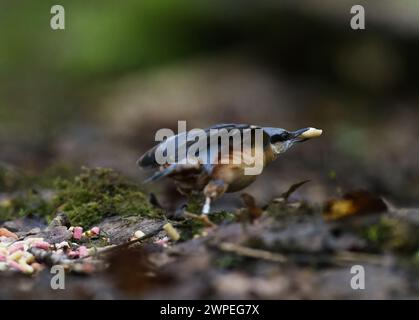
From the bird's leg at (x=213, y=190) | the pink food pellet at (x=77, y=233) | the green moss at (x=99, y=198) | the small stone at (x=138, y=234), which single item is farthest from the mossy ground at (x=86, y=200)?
the bird's leg at (x=213, y=190)

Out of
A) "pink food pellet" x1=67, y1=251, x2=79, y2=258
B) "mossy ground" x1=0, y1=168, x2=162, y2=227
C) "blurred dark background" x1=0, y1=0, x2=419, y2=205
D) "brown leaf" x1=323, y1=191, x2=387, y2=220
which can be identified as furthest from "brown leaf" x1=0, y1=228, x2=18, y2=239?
"blurred dark background" x1=0, y1=0, x2=419, y2=205

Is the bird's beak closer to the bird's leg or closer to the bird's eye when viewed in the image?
the bird's eye

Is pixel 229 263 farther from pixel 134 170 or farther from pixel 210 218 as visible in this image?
pixel 134 170

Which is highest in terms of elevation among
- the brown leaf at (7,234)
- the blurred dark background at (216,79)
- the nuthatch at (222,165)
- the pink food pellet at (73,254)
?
the blurred dark background at (216,79)

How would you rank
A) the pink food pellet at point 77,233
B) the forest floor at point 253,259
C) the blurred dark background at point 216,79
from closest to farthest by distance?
the forest floor at point 253,259
the pink food pellet at point 77,233
the blurred dark background at point 216,79

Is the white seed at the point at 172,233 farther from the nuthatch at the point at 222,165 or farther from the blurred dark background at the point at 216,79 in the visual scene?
the blurred dark background at the point at 216,79
